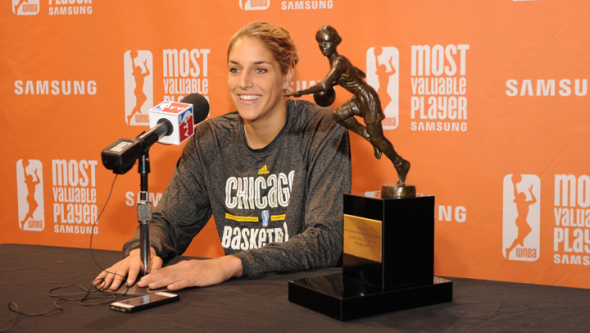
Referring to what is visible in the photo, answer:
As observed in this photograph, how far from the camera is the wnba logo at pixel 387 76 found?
2.25 m

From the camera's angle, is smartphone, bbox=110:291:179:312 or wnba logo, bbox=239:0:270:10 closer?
smartphone, bbox=110:291:179:312

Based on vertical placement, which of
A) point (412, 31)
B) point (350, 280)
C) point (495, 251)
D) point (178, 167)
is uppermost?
point (412, 31)

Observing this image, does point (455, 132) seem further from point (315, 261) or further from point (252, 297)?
point (252, 297)

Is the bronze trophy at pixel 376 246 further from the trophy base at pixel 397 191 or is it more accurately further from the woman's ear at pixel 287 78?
the woman's ear at pixel 287 78

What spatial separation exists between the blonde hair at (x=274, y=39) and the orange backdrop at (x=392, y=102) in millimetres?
481

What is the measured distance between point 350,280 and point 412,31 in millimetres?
1324

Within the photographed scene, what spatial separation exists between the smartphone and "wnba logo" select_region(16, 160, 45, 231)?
1.82 meters

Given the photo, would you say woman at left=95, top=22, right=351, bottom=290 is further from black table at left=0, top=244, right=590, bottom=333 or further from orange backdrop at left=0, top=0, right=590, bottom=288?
orange backdrop at left=0, top=0, right=590, bottom=288

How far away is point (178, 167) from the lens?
1860mm

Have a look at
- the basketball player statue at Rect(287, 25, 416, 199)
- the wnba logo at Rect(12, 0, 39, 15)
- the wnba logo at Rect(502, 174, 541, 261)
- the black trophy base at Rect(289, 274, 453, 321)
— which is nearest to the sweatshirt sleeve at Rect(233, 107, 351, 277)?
the black trophy base at Rect(289, 274, 453, 321)

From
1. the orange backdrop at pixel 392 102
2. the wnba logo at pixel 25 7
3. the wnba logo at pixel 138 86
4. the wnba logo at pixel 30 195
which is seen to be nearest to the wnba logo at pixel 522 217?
the orange backdrop at pixel 392 102

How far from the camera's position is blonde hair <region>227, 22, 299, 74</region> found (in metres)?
1.81

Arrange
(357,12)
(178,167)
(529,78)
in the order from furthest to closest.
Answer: (357,12) < (529,78) < (178,167)

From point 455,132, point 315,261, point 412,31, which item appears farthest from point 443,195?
point 315,261
